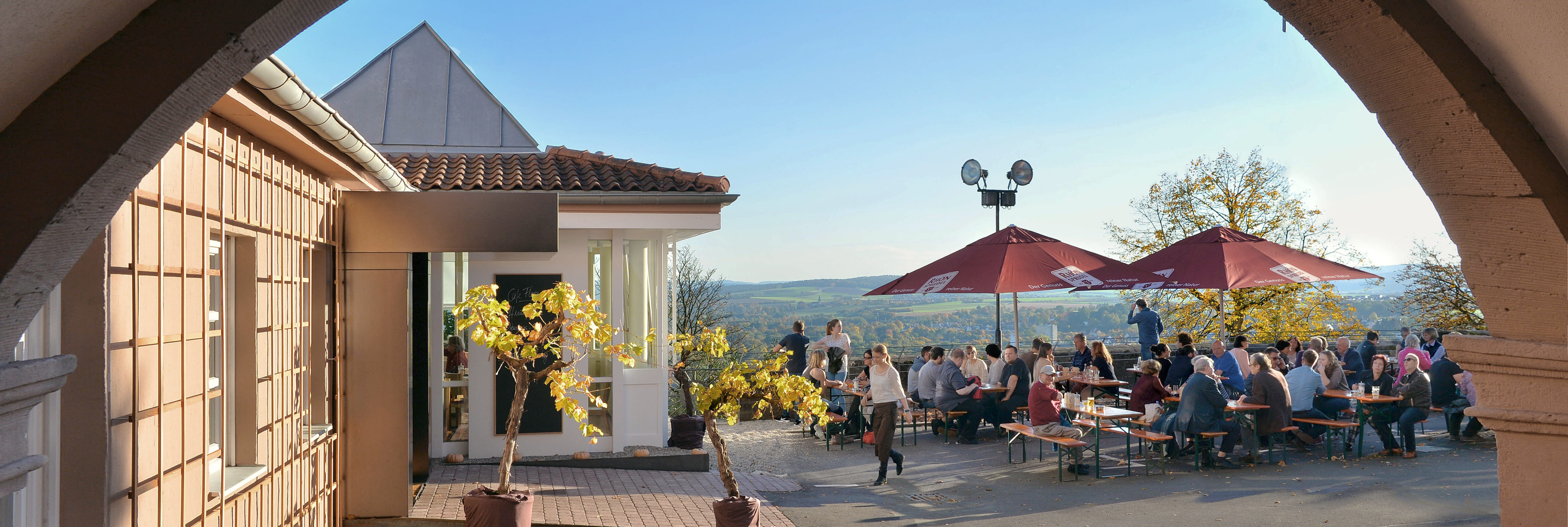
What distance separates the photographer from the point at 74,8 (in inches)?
72.0

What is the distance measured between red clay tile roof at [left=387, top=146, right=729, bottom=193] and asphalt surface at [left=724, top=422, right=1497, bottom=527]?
316 centimetres

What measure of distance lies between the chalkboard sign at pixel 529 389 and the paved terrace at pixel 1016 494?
0.51 metres

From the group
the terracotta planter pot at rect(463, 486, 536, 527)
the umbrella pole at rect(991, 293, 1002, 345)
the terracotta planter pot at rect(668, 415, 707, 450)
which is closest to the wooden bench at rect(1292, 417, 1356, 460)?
the umbrella pole at rect(991, 293, 1002, 345)

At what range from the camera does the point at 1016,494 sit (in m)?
8.62

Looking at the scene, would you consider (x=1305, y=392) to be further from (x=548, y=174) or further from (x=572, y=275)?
(x=548, y=174)

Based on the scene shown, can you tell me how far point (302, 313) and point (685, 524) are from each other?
10.2ft

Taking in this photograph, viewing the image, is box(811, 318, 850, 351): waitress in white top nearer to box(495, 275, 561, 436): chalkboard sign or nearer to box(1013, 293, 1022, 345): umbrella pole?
box(1013, 293, 1022, 345): umbrella pole

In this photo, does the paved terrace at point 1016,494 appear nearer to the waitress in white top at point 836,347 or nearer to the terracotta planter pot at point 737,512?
the terracotta planter pot at point 737,512

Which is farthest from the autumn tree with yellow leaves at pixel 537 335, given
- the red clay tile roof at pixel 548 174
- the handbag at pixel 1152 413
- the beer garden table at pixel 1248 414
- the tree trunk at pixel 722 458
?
the beer garden table at pixel 1248 414

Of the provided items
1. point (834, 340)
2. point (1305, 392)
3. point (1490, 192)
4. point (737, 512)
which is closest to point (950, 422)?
point (834, 340)

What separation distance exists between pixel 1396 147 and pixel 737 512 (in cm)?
451

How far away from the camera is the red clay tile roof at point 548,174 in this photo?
8.91 m

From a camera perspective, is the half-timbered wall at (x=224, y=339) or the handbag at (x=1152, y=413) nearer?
the half-timbered wall at (x=224, y=339)

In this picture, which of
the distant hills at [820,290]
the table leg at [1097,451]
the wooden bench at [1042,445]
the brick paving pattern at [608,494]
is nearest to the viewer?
the brick paving pattern at [608,494]
